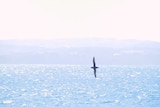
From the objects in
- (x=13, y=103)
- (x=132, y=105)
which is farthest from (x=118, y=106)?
(x=13, y=103)

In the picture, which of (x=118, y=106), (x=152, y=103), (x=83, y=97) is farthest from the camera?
(x=83, y=97)

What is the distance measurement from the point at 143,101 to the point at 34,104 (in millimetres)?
30239

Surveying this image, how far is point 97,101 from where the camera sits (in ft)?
359

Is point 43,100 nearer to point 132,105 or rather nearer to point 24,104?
point 24,104

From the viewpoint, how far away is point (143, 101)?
110 meters

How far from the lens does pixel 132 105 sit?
10144 centimetres

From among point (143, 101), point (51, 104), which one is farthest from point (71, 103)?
point (143, 101)

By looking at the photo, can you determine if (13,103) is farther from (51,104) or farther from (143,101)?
(143,101)

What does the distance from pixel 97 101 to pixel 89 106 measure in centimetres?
1005

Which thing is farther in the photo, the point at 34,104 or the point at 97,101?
the point at 97,101

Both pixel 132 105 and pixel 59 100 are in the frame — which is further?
pixel 59 100

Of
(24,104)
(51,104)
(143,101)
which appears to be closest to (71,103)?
(51,104)

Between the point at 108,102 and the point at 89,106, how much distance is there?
890cm

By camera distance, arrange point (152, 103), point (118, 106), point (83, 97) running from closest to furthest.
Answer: point (118, 106)
point (152, 103)
point (83, 97)
